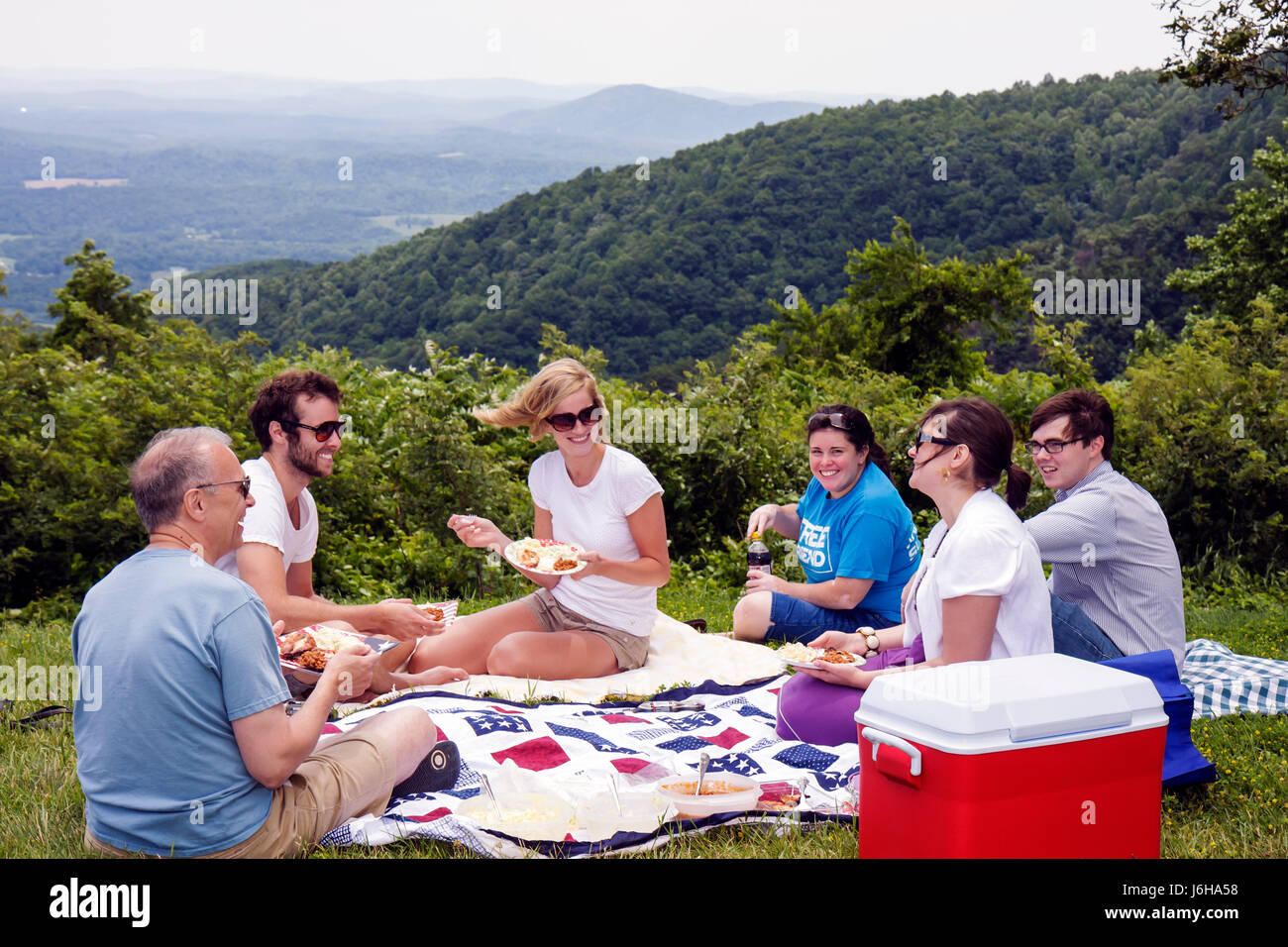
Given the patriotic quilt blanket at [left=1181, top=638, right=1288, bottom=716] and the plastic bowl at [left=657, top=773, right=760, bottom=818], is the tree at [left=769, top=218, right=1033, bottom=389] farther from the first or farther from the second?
the plastic bowl at [left=657, top=773, right=760, bottom=818]

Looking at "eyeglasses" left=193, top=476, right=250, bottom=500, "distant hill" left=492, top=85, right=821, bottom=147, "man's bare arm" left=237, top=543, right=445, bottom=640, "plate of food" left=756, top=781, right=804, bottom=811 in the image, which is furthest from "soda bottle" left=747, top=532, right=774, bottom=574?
"distant hill" left=492, top=85, right=821, bottom=147

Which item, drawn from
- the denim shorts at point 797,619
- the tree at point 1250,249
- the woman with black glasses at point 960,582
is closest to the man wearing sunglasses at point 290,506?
the woman with black glasses at point 960,582

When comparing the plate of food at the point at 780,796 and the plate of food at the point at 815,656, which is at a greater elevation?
the plate of food at the point at 815,656

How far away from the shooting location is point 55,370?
10.0 metres

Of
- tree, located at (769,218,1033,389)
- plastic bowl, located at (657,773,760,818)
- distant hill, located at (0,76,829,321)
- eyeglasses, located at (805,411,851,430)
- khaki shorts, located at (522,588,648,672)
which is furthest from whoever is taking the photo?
distant hill, located at (0,76,829,321)

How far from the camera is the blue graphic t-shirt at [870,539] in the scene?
5160 mm

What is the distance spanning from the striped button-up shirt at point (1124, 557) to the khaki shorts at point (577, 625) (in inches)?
80.2

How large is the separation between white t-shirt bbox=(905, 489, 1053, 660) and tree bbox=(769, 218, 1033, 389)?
9.97 metres

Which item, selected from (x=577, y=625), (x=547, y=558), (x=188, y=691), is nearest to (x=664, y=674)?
(x=577, y=625)

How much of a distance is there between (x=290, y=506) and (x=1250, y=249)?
1674cm

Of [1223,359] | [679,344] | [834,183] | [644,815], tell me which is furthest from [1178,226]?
[644,815]

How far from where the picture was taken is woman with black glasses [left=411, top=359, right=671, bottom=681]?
503cm

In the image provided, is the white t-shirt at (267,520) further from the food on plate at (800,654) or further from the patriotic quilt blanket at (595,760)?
the food on plate at (800,654)
